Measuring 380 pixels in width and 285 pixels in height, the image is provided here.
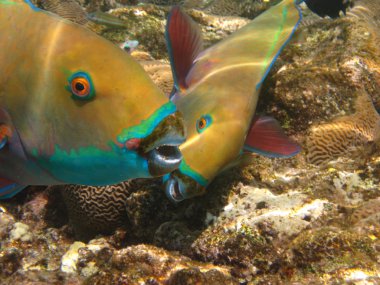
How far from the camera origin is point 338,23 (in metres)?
4.62

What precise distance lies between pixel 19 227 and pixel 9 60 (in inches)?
118

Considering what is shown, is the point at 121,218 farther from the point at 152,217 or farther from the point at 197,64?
the point at 197,64

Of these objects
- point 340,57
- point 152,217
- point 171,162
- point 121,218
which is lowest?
point 121,218

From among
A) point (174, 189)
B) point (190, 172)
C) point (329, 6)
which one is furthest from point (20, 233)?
point (329, 6)

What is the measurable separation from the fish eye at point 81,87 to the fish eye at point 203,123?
4.24 feet

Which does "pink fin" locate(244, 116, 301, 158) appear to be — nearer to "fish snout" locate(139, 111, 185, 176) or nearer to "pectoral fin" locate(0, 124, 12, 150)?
"fish snout" locate(139, 111, 185, 176)

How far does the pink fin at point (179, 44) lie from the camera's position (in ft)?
9.70

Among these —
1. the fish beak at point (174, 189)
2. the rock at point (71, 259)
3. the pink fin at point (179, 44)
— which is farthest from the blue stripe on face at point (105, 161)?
the rock at point (71, 259)

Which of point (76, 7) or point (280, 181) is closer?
point (280, 181)

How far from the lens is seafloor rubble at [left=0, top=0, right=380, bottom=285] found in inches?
81.6

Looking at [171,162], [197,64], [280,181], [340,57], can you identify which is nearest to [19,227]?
[197,64]

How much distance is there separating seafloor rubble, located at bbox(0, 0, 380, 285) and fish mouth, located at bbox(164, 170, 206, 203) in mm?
424

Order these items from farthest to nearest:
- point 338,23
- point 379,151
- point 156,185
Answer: point 338,23, point 156,185, point 379,151

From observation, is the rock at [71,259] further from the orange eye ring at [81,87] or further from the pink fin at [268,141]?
the orange eye ring at [81,87]
